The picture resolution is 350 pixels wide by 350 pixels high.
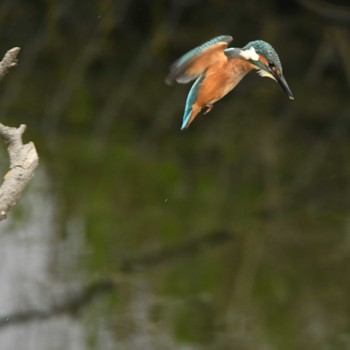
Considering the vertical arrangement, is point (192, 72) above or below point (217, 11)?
above

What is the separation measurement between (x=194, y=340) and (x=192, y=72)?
1794 mm

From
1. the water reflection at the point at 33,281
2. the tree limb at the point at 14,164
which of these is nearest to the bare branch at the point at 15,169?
the tree limb at the point at 14,164

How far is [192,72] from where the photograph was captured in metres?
0.84

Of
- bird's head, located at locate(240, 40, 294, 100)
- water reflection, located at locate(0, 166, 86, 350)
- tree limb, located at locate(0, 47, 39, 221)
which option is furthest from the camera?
water reflection, located at locate(0, 166, 86, 350)

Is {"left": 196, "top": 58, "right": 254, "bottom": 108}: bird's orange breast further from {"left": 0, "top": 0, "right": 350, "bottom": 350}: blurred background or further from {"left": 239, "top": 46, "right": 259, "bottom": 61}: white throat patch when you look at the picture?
{"left": 0, "top": 0, "right": 350, "bottom": 350}: blurred background

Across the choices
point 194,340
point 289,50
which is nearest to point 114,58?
point 289,50

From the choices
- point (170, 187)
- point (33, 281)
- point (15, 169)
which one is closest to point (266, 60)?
point (15, 169)

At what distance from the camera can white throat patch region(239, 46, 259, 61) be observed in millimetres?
829

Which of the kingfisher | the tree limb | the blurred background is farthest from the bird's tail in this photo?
the blurred background

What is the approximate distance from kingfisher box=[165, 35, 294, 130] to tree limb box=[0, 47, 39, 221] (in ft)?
0.58

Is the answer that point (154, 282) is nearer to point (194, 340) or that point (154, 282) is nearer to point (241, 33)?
point (194, 340)

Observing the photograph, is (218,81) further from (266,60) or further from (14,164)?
(14,164)

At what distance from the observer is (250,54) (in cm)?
83

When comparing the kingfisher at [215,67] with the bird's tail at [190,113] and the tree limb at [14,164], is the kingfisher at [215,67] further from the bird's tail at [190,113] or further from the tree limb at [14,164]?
the tree limb at [14,164]
